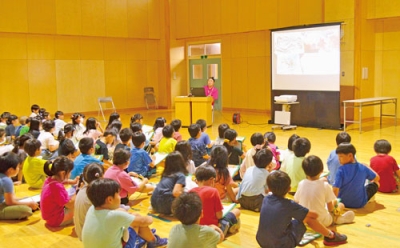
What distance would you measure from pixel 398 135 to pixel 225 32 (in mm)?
7399

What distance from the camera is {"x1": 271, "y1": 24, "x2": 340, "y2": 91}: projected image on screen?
10320mm

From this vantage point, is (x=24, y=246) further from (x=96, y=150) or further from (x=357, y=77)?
(x=357, y=77)

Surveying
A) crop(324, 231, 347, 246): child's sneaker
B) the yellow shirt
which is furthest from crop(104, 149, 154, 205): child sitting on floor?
crop(324, 231, 347, 246): child's sneaker

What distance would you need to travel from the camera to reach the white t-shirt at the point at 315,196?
143 inches

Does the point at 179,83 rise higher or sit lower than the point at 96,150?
higher

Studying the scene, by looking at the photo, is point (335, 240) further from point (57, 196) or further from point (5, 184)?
point (5, 184)

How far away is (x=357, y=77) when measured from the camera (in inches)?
429

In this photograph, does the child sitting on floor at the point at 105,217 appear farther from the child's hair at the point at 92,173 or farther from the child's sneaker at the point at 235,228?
the child's sneaker at the point at 235,228

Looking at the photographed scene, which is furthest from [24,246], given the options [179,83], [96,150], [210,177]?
[179,83]

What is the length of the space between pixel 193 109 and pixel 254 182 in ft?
23.3

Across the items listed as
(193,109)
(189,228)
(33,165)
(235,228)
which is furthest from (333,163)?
(193,109)

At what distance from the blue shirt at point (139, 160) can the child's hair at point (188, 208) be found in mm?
2873

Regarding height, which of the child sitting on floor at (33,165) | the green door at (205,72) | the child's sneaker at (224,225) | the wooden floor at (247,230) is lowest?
the wooden floor at (247,230)

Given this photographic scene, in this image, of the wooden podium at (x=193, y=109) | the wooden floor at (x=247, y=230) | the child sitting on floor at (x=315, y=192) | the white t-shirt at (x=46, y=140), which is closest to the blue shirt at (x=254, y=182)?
the wooden floor at (x=247, y=230)
